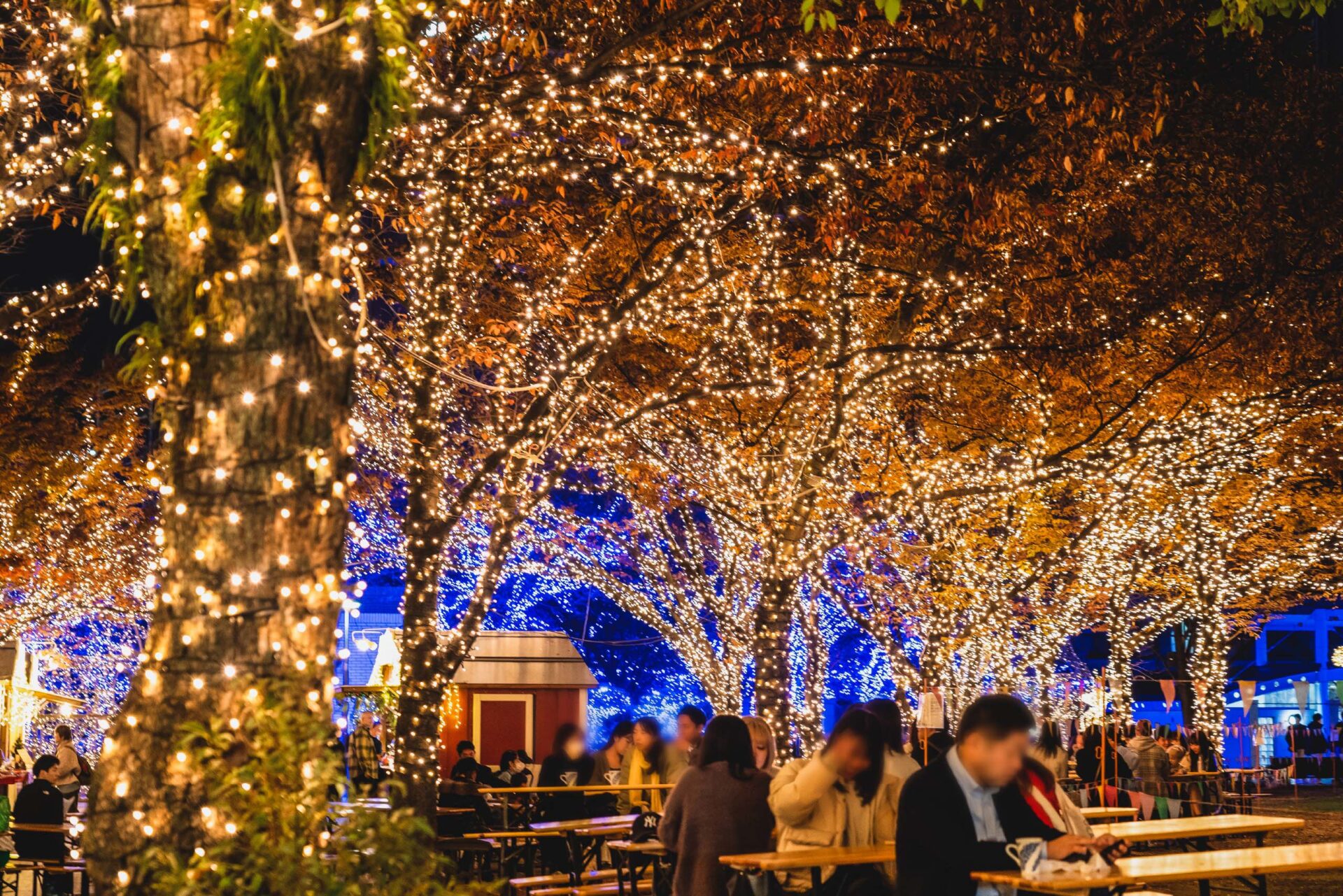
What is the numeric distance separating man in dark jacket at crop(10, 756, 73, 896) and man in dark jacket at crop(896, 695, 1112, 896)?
29.2 ft

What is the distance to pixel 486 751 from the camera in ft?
79.5

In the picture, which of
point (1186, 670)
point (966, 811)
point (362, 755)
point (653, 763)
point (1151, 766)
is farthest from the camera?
point (1186, 670)

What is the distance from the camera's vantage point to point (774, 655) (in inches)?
580

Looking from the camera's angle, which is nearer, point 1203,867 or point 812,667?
point 1203,867

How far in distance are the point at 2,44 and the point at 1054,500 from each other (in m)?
18.1

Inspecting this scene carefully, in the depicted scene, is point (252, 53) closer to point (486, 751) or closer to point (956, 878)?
point (956, 878)

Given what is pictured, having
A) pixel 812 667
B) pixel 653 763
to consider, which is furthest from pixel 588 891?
pixel 812 667

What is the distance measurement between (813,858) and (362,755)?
942 cm

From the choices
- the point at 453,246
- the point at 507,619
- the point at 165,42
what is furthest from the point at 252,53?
the point at 507,619

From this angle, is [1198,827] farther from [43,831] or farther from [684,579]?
[684,579]

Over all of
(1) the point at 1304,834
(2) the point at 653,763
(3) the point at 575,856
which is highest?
(2) the point at 653,763

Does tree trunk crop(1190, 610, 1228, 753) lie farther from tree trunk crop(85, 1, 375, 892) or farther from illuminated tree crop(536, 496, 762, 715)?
tree trunk crop(85, 1, 375, 892)

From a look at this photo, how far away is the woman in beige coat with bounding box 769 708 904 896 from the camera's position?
6414 mm

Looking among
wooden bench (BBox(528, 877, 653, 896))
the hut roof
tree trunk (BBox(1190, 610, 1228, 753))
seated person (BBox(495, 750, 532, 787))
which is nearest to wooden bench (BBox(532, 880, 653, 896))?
wooden bench (BBox(528, 877, 653, 896))
